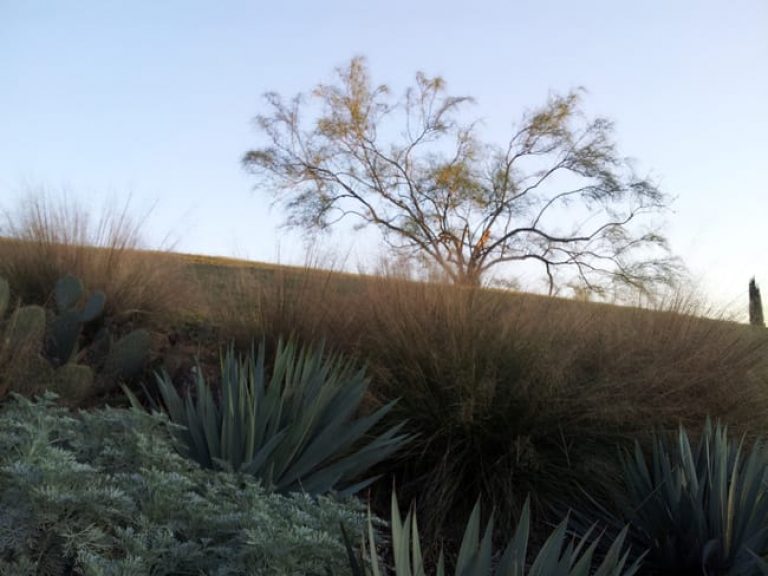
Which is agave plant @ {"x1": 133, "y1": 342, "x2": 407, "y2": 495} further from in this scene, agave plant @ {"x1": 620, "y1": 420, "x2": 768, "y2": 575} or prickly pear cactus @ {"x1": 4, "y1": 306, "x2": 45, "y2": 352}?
agave plant @ {"x1": 620, "y1": 420, "x2": 768, "y2": 575}

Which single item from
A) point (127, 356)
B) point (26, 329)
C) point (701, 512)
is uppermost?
point (26, 329)

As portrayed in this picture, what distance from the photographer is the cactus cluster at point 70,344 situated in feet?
20.1

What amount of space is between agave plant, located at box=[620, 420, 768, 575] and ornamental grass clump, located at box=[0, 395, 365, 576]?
2.71m

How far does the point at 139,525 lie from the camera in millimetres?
2943

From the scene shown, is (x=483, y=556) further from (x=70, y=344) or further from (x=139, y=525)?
(x=70, y=344)

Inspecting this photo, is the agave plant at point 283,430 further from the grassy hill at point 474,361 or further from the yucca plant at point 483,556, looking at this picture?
the yucca plant at point 483,556

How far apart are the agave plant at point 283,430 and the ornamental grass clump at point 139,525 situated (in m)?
1.12

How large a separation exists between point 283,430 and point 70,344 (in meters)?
3.49

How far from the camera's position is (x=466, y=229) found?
73.4 ft

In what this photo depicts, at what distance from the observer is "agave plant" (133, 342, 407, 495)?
184 inches

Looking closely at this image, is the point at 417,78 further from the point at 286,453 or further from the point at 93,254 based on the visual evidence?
the point at 286,453

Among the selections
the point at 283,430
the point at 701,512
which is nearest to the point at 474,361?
the point at 701,512

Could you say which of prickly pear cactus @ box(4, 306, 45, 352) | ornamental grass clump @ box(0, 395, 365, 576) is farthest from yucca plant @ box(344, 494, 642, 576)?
prickly pear cactus @ box(4, 306, 45, 352)

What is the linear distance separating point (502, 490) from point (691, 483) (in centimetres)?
133
